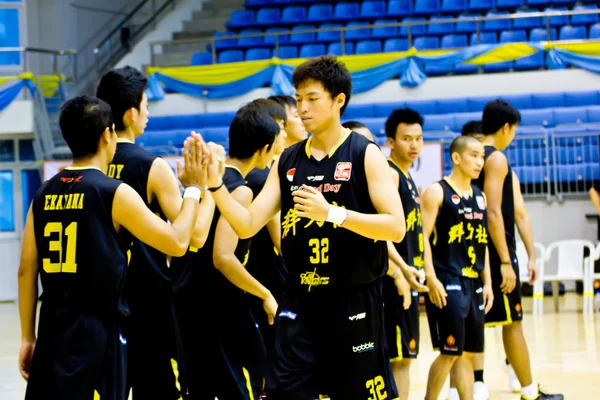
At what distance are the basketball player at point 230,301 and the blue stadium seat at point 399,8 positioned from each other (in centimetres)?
1421

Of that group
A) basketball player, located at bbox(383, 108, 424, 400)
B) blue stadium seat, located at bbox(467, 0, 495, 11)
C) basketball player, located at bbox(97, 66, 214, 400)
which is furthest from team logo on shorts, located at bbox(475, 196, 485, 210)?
blue stadium seat, located at bbox(467, 0, 495, 11)

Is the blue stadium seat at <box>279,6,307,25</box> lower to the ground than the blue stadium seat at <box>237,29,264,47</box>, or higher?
higher

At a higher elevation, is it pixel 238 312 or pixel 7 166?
pixel 7 166

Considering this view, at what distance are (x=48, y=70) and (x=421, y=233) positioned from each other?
1459 cm

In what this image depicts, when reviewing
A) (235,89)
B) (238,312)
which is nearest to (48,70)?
(235,89)

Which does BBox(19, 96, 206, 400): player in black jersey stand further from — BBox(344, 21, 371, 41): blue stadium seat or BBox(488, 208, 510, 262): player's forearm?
BBox(344, 21, 371, 41): blue stadium seat

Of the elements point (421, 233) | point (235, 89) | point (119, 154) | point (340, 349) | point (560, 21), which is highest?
point (560, 21)

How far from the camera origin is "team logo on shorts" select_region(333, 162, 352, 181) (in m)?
3.82

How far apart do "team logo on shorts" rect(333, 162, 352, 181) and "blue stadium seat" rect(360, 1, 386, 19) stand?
49.7 feet

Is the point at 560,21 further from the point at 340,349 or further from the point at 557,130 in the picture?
the point at 340,349

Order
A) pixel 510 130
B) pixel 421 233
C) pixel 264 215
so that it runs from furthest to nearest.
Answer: pixel 510 130
pixel 421 233
pixel 264 215

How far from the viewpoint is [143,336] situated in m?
4.15

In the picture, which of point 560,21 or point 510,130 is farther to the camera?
point 560,21

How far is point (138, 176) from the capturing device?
157 inches
